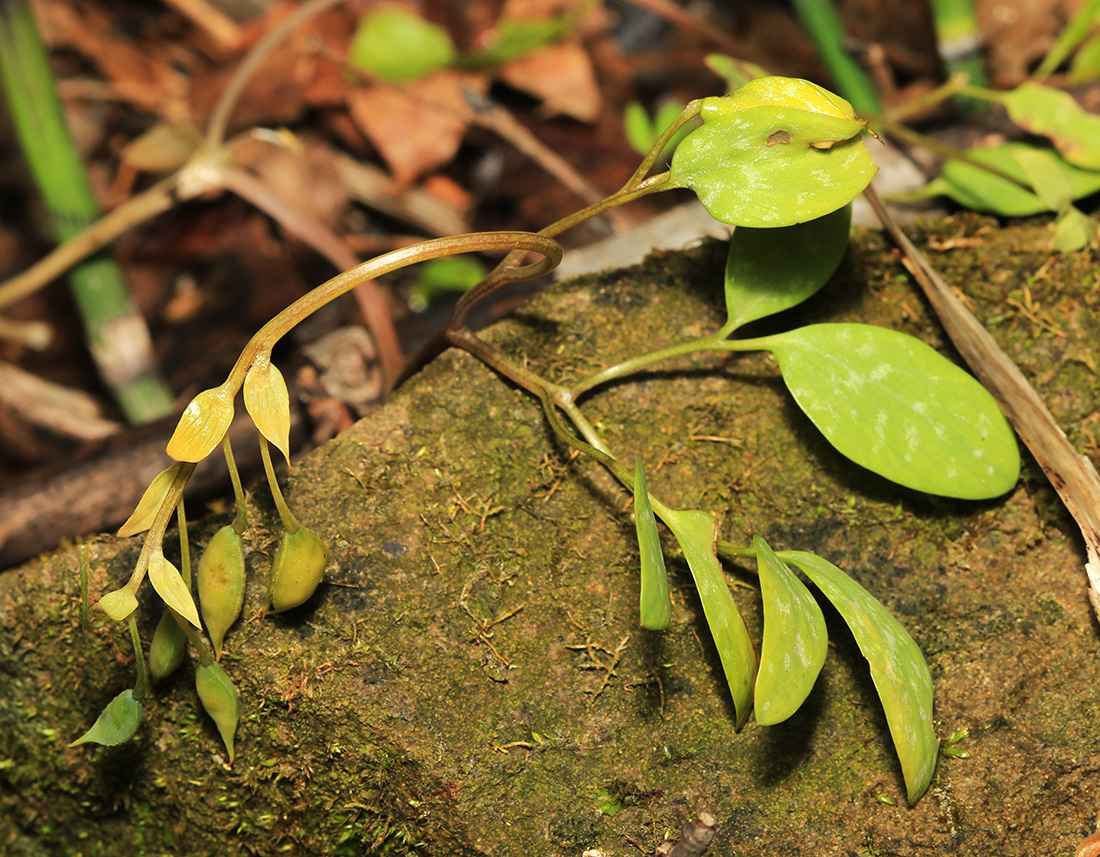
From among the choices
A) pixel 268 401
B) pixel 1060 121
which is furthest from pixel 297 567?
pixel 1060 121

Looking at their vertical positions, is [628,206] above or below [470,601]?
below

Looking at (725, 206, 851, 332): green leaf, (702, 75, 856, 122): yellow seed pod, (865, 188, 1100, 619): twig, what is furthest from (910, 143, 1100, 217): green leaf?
(702, 75, 856, 122): yellow seed pod

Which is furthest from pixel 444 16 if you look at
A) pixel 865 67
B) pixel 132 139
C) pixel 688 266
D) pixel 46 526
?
pixel 46 526

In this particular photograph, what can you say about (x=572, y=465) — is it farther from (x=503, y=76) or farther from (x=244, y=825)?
(x=503, y=76)

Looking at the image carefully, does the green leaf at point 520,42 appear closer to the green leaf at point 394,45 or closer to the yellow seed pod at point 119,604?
the green leaf at point 394,45

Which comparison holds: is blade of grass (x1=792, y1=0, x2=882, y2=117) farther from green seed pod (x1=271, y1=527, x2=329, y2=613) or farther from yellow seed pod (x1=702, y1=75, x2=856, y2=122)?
green seed pod (x1=271, y1=527, x2=329, y2=613)

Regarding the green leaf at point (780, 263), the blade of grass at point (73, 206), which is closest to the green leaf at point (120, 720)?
the green leaf at point (780, 263)
